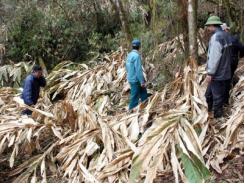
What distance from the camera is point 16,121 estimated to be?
23.4 feet

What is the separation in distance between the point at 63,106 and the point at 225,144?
2.98m

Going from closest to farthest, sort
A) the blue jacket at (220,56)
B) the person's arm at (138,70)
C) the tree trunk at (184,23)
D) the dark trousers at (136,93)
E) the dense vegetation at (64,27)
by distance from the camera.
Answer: the blue jacket at (220,56) → the tree trunk at (184,23) → the person's arm at (138,70) → the dark trousers at (136,93) → the dense vegetation at (64,27)

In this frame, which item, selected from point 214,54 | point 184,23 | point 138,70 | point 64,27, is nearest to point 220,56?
point 214,54

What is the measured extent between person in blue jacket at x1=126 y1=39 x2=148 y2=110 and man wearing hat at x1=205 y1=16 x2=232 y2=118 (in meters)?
1.72

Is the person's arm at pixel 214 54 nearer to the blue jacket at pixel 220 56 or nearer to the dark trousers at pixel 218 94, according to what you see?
the blue jacket at pixel 220 56

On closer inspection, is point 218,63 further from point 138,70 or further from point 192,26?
point 138,70

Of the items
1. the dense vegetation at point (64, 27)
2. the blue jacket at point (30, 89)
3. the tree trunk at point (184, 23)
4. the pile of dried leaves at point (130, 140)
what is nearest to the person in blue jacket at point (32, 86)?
the blue jacket at point (30, 89)

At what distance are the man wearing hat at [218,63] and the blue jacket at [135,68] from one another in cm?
169

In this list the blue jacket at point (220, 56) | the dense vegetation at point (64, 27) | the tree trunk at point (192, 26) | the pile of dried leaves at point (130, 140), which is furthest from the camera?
the dense vegetation at point (64, 27)

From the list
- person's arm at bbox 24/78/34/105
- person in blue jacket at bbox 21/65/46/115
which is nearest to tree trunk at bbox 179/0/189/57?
person in blue jacket at bbox 21/65/46/115

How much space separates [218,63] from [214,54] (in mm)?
136

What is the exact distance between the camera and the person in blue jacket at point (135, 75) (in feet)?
25.1

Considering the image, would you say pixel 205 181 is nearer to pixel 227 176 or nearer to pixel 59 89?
pixel 227 176

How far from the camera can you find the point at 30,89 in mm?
7773
